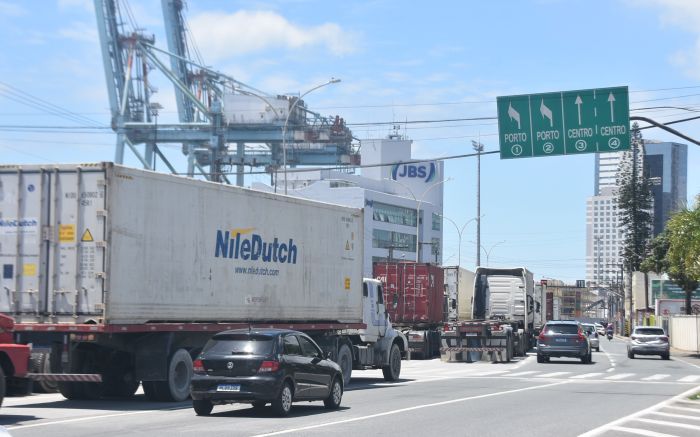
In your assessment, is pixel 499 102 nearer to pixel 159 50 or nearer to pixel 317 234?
pixel 317 234

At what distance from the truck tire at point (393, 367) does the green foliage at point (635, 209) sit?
74.8 meters

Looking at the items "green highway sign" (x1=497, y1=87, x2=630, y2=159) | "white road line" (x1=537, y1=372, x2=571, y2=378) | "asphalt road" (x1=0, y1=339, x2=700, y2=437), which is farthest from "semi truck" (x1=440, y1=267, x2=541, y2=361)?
"green highway sign" (x1=497, y1=87, x2=630, y2=159)

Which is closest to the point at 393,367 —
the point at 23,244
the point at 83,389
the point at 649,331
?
the point at 83,389

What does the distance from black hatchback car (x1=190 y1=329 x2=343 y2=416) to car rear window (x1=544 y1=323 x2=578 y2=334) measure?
23.5 m

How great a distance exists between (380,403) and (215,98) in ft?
343

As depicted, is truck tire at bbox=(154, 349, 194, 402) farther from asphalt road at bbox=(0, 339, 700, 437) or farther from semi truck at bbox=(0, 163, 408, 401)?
asphalt road at bbox=(0, 339, 700, 437)

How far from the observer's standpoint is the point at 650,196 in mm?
102000

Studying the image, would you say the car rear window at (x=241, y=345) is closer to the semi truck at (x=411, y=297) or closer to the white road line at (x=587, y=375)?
the white road line at (x=587, y=375)

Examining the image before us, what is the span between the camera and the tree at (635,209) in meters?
100

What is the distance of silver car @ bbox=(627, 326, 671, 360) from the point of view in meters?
48.4

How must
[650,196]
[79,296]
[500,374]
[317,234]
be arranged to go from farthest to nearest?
1. [650,196]
2. [500,374]
3. [317,234]
4. [79,296]

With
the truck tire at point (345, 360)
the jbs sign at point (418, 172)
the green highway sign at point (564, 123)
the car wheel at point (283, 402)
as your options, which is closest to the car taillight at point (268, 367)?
the car wheel at point (283, 402)

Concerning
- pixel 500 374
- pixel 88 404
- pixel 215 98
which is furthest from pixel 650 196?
pixel 88 404

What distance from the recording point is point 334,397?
19281mm
